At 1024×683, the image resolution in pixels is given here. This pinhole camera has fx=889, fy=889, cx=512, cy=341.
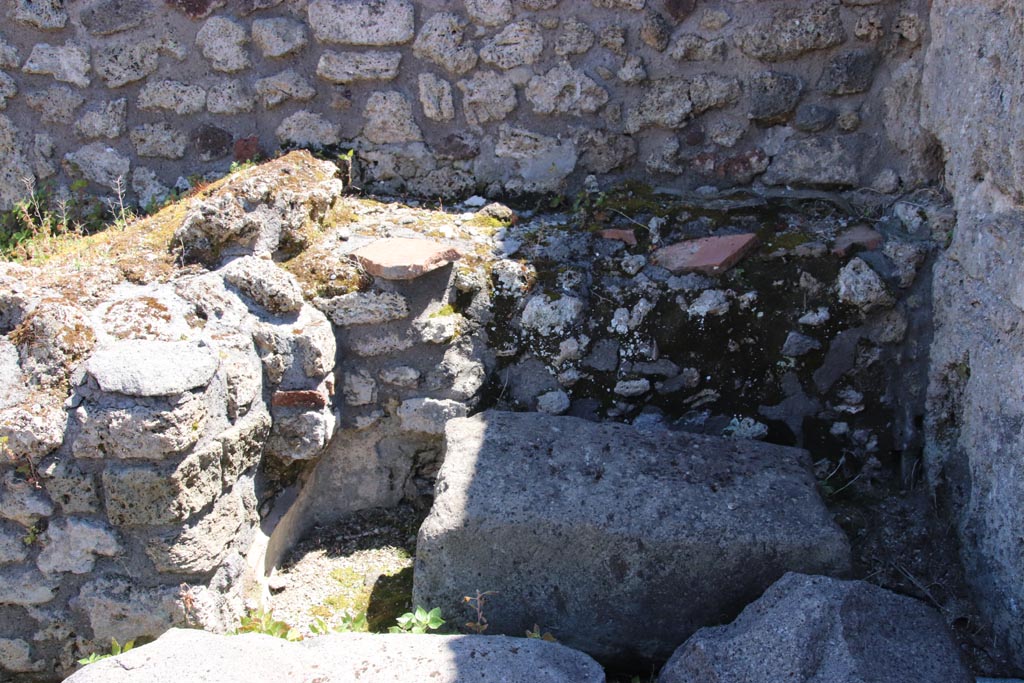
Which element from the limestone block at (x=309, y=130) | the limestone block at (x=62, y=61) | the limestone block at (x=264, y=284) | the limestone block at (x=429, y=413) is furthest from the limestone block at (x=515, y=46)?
the limestone block at (x=62, y=61)

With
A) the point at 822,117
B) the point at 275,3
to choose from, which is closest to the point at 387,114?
the point at 275,3

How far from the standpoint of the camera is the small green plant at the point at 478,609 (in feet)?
7.71

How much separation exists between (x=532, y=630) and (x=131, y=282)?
5.17 ft

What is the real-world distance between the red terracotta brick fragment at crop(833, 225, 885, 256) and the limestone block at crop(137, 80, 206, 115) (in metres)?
2.48

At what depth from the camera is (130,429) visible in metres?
2.31

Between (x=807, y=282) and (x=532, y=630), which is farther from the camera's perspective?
(x=807, y=282)

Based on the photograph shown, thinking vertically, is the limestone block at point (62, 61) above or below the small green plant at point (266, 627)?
above

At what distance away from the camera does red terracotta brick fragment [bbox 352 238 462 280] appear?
287cm

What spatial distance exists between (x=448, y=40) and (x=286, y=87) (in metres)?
0.67

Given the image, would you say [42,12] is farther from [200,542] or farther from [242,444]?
[200,542]

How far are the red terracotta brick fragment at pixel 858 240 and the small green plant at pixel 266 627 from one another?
205 cm

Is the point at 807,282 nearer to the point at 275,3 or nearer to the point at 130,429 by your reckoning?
the point at 130,429

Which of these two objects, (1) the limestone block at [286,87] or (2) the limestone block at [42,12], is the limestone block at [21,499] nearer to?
(1) the limestone block at [286,87]

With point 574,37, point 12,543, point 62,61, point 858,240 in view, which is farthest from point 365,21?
point 12,543
